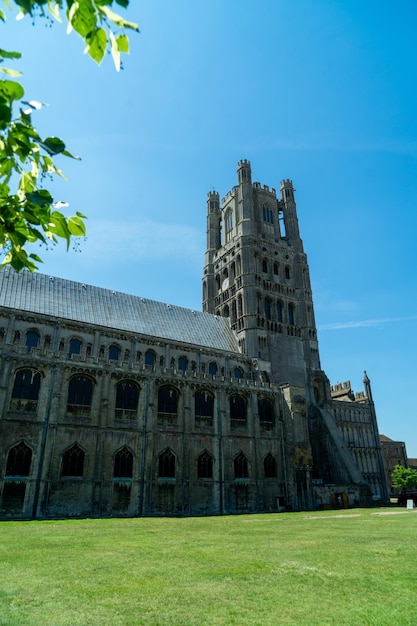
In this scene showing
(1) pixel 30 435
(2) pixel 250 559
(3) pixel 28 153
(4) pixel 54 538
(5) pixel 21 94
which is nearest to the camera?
(5) pixel 21 94

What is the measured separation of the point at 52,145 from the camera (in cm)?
325

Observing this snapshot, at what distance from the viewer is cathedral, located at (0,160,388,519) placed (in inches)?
1181

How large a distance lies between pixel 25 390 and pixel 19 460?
4.97m

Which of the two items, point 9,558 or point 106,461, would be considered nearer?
point 9,558

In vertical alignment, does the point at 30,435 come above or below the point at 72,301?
below

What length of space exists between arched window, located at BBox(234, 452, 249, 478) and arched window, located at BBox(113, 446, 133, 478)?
33.3 feet

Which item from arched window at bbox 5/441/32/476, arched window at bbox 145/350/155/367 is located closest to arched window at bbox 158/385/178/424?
arched window at bbox 145/350/155/367

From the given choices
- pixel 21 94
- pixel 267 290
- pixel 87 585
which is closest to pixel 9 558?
pixel 87 585

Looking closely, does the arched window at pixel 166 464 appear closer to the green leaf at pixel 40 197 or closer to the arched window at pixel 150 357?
the arched window at pixel 150 357

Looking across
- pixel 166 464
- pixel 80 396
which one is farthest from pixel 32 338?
pixel 166 464

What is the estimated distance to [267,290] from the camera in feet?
186

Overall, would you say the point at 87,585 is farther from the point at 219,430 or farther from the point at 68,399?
the point at 219,430

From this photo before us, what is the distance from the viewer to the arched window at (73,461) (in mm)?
29969

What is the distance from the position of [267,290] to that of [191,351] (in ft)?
55.4
